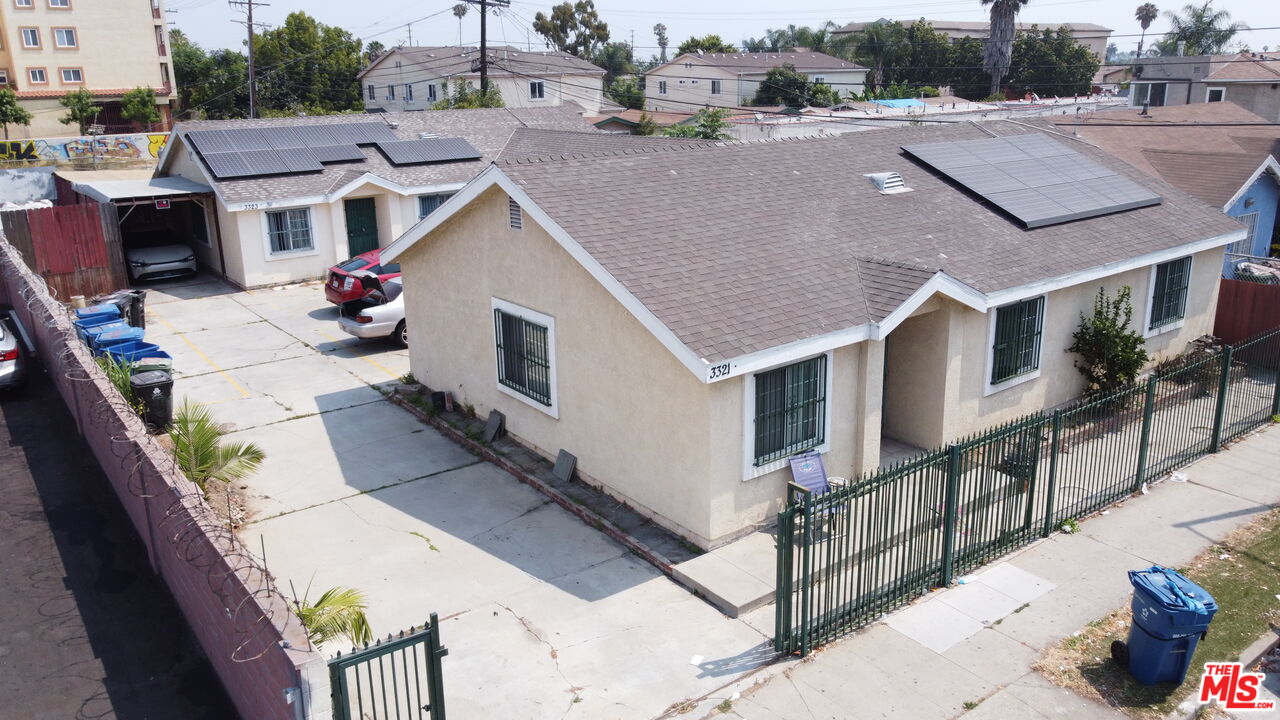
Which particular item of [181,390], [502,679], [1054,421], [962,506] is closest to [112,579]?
[502,679]

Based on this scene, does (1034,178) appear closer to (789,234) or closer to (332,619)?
(789,234)

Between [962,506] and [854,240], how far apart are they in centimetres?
404

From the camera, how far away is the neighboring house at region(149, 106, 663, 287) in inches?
964

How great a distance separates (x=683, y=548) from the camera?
10.9m

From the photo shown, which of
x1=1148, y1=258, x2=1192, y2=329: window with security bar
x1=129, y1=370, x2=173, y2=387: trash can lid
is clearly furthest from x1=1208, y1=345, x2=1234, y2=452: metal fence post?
x1=129, y1=370, x2=173, y2=387: trash can lid

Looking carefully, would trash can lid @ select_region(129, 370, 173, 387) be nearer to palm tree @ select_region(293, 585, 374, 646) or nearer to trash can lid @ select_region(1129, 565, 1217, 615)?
palm tree @ select_region(293, 585, 374, 646)

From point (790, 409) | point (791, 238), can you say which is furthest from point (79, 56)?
point (790, 409)

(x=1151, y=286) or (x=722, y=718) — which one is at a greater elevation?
(x=1151, y=286)

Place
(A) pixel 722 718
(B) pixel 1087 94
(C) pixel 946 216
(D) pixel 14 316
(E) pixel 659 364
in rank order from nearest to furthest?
(A) pixel 722 718 → (E) pixel 659 364 → (C) pixel 946 216 → (D) pixel 14 316 → (B) pixel 1087 94

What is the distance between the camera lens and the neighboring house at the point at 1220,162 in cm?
2073

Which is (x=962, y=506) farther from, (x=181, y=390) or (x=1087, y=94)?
(x=1087, y=94)

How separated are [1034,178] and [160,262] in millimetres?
22021

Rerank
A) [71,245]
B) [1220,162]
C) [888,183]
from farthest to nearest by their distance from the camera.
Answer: [71,245]
[1220,162]
[888,183]

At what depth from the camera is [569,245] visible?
1145 centimetres
